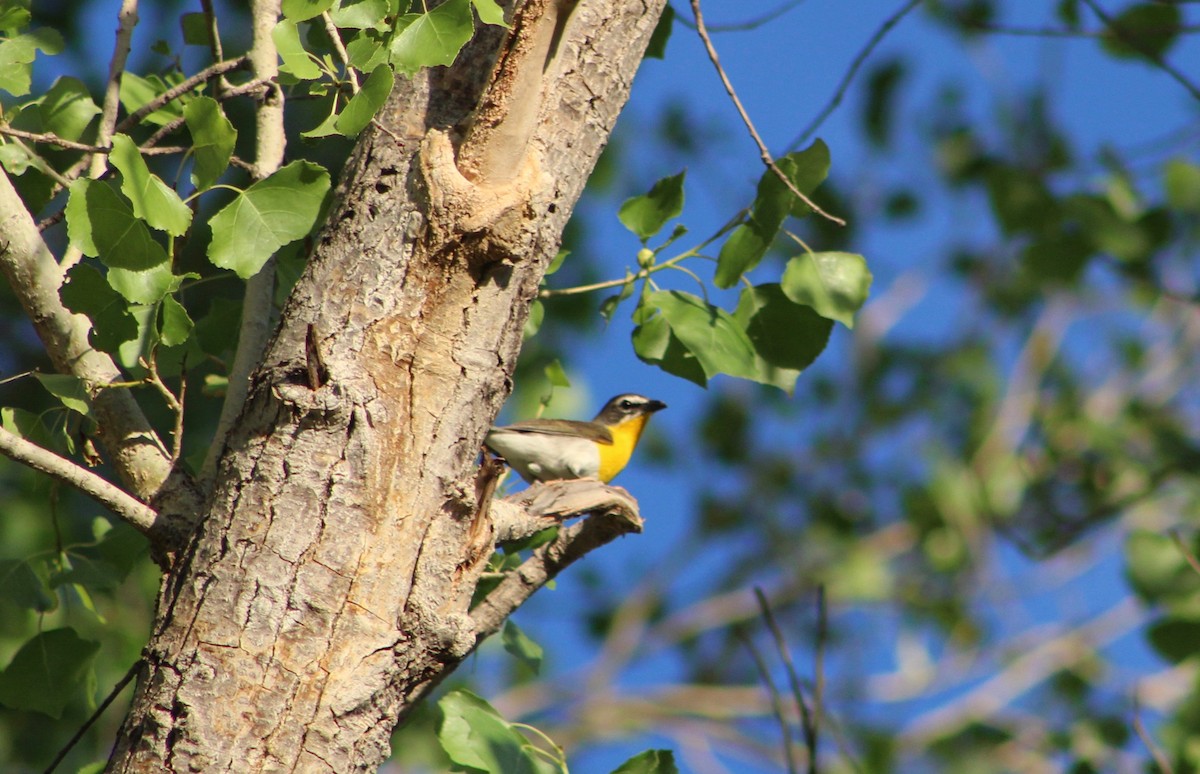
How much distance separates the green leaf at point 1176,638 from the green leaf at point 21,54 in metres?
4.24

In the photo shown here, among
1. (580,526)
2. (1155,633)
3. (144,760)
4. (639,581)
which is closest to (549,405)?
(580,526)

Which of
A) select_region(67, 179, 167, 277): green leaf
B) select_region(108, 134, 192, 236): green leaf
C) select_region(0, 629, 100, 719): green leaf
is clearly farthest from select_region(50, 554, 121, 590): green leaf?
select_region(108, 134, 192, 236): green leaf

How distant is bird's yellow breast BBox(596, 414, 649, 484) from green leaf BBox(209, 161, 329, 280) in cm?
434

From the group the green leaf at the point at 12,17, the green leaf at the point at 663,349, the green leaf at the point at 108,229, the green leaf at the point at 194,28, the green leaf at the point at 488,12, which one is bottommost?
the green leaf at the point at 108,229

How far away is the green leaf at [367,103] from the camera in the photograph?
2.35 metres

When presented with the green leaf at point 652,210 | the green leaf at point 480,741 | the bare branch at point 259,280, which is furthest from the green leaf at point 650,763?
the green leaf at point 652,210

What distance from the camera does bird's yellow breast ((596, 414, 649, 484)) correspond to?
721cm

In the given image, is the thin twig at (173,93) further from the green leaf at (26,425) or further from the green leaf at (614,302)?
the green leaf at (614,302)

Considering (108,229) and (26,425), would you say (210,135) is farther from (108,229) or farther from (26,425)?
(26,425)

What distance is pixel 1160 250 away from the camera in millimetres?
3992

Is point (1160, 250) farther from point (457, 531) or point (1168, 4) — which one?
point (457, 531)

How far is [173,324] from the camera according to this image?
260cm

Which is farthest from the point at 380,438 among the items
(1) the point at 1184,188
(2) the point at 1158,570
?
(2) the point at 1158,570

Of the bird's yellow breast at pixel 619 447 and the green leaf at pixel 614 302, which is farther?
the bird's yellow breast at pixel 619 447
